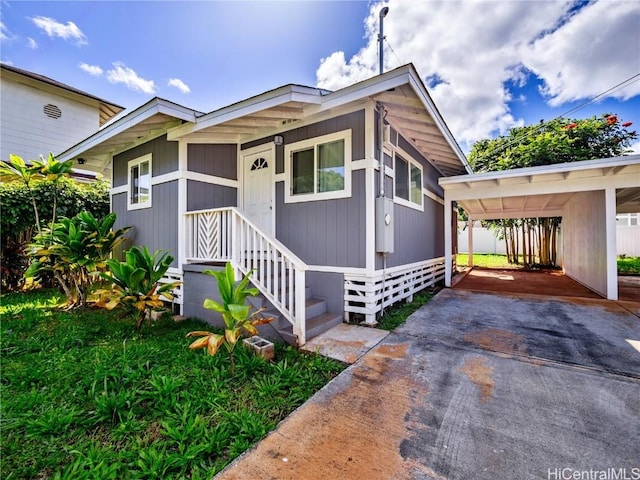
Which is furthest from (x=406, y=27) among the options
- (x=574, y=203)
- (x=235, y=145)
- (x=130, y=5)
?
(x=574, y=203)

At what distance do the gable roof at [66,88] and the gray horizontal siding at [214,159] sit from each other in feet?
31.9

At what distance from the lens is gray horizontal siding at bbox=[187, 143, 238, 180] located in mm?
5199

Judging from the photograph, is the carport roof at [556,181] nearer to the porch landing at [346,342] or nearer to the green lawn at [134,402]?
the porch landing at [346,342]

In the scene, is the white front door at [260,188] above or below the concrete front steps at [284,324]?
above

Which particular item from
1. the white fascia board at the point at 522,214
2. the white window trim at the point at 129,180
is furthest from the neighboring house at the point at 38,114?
the white fascia board at the point at 522,214

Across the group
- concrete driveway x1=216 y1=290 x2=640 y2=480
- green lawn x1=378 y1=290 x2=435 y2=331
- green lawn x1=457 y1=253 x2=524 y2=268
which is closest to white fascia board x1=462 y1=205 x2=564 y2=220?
green lawn x1=457 y1=253 x2=524 y2=268

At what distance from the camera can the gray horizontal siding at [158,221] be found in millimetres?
5215

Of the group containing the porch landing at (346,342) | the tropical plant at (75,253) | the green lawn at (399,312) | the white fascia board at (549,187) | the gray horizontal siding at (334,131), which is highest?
the gray horizontal siding at (334,131)

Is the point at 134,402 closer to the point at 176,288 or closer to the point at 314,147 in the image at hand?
the point at 176,288

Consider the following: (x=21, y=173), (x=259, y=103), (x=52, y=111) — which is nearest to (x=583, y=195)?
(x=259, y=103)

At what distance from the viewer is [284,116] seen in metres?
4.68

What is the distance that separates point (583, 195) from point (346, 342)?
7.96 metres

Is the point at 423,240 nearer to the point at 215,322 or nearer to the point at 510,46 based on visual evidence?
the point at 215,322

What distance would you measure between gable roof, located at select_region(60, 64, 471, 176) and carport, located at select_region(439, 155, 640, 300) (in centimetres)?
125
